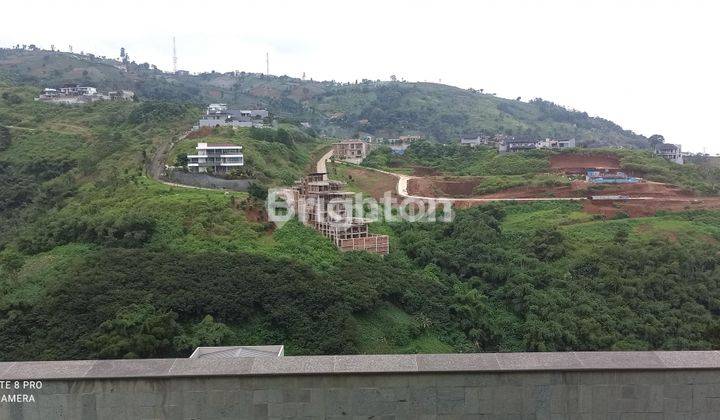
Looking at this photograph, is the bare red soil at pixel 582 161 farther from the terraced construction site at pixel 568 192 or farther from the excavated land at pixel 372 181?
the excavated land at pixel 372 181

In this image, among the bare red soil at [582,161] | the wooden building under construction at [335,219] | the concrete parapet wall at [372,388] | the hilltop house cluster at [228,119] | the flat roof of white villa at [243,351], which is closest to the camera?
the concrete parapet wall at [372,388]

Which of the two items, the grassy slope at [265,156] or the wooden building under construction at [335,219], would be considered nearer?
the wooden building under construction at [335,219]

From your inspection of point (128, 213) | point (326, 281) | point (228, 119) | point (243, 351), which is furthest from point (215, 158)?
point (243, 351)

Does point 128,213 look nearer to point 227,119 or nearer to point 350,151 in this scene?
point 227,119

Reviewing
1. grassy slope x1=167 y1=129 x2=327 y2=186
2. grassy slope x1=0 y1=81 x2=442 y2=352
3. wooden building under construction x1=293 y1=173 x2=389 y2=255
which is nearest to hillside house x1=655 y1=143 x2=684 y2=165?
grassy slope x1=167 y1=129 x2=327 y2=186

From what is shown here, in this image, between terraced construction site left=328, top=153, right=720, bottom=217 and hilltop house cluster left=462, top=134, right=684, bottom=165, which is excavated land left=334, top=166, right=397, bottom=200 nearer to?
terraced construction site left=328, top=153, right=720, bottom=217

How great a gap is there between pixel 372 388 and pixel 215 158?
2835cm

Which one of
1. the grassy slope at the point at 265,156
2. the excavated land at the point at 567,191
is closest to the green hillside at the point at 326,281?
the excavated land at the point at 567,191

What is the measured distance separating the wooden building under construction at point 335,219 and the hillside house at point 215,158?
9.03 metres

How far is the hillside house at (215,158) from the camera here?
3153 centimetres

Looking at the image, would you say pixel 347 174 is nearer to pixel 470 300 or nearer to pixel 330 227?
pixel 330 227

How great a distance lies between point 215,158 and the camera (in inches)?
1252

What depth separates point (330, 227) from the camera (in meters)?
21.1

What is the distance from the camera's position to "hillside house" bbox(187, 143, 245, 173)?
3153cm
